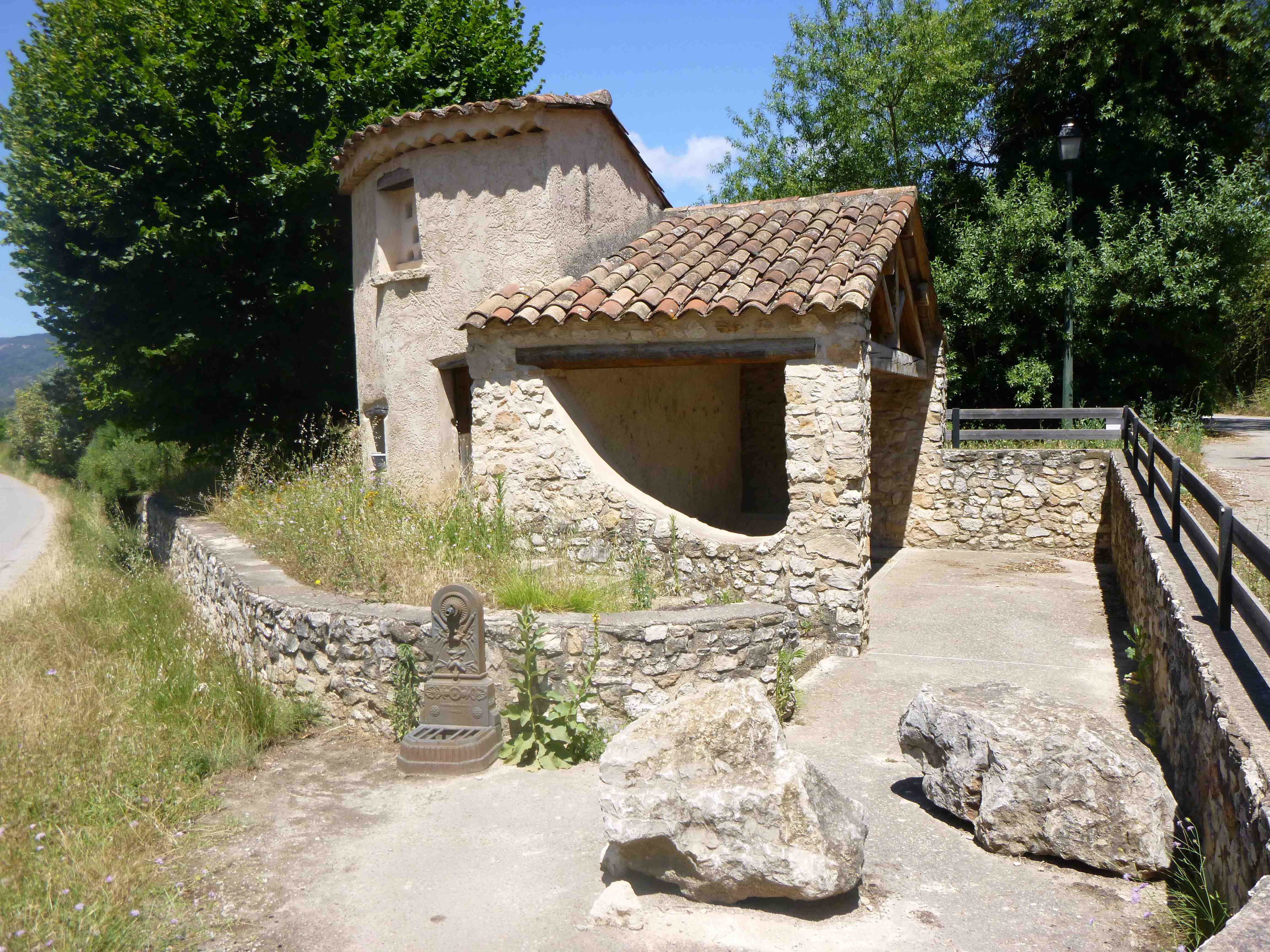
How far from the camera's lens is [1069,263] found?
13742mm

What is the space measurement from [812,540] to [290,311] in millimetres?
9844

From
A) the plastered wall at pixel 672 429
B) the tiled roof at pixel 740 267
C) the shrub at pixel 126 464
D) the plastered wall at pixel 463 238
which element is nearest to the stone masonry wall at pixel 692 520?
the tiled roof at pixel 740 267

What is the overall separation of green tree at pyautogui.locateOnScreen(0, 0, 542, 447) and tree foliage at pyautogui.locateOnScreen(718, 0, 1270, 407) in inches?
295

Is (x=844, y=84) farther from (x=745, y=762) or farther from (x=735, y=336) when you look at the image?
(x=745, y=762)

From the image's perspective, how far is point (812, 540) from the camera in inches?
300

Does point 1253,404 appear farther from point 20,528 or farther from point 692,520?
point 20,528

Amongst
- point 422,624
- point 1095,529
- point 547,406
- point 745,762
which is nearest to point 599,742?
point 422,624

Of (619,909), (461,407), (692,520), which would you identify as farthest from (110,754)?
(461,407)

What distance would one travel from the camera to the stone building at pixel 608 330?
756 centimetres

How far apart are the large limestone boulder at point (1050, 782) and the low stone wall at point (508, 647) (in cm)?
150

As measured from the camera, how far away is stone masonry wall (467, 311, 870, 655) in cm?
748

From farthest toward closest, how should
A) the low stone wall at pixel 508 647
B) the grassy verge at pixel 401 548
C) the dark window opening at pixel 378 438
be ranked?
the dark window opening at pixel 378 438, the grassy verge at pixel 401 548, the low stone wall at pixel 508 647

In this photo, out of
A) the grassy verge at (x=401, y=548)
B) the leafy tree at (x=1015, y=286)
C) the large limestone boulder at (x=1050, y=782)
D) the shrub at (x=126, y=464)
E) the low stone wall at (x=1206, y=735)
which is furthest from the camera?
the shrub at (x=126, y=464)

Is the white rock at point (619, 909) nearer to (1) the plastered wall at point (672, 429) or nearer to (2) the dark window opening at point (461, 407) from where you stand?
(1) the plastered wall at point (672, 429)
